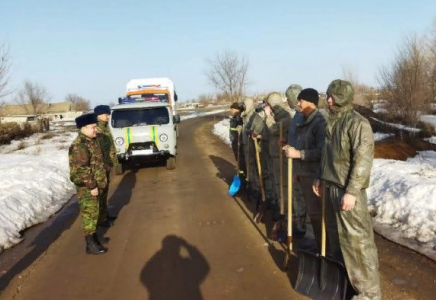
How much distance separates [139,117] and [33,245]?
6270 millimetres

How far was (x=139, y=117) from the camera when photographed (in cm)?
1166

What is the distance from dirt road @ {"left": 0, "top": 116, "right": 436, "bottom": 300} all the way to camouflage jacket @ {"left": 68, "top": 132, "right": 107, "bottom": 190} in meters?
1.03

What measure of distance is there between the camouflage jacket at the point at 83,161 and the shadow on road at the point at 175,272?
1377 mm

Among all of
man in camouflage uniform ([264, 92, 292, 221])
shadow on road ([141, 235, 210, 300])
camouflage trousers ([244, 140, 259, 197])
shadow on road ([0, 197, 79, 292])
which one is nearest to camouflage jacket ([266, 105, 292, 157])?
man in camouflage uniform ([264, 92, 292, 221])

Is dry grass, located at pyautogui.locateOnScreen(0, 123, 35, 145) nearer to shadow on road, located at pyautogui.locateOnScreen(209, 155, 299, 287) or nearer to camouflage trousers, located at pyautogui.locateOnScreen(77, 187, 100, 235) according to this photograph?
shadow on road, located at pyautogui.locateOnScreen(209, 155, 299, 287)

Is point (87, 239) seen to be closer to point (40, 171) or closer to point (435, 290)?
point (435, 290)

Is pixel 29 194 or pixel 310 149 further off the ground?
pixel 310 149

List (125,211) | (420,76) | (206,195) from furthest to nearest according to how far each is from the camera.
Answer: (420,76)
(206,195)
(125,211)

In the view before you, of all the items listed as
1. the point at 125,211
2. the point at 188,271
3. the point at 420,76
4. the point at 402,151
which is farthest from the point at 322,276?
the point at 420,76

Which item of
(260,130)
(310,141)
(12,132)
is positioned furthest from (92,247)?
(12,132)

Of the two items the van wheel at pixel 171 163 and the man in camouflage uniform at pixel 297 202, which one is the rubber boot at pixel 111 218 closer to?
the man in camouflage uniform at pixel 297 202

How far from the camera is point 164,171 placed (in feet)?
38.9

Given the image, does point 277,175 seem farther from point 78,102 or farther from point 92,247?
point 78,102

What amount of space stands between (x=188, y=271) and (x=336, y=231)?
180 centimetres
